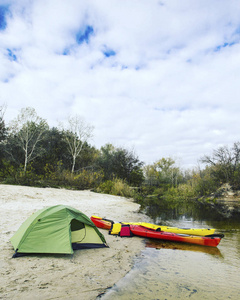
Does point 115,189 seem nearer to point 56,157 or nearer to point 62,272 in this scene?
point 56,157

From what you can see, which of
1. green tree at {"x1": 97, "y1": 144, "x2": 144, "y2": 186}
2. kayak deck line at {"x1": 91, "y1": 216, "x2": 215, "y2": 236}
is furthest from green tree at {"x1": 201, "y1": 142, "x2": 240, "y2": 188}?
kayak deck line at {"x1": 91, "y1": 216, "x2": 215, "y2": 236}

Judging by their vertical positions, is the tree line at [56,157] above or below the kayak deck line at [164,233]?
above

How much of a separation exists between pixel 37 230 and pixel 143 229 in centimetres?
386

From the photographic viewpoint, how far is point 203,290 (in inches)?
138

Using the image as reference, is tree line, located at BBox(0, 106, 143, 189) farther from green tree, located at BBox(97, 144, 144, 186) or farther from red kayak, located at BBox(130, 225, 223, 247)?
red kayak, located at BBox(130, 225, 223, 247)

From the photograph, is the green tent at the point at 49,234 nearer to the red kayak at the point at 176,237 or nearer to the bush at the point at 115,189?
the red kayak at the point at 176,237

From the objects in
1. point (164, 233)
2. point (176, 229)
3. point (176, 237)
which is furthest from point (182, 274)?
point (176, 229)

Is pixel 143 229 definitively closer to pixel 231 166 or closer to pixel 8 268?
pixel 8 268

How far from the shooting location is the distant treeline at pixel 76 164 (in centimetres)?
2032

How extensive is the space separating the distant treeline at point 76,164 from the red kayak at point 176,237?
12.8 meters

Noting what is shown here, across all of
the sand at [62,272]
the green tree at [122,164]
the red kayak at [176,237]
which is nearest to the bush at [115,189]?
the green tree at [122,164]

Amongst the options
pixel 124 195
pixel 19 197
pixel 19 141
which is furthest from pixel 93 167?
pixel 19 197

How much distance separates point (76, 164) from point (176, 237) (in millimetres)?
22032

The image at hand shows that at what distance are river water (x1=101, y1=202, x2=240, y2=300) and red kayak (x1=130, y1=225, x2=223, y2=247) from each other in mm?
147
